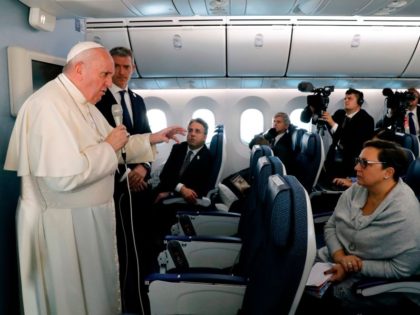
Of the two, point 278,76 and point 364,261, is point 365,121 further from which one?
point 364,261

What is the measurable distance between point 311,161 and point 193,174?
1.25 m

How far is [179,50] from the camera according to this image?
4.58 m

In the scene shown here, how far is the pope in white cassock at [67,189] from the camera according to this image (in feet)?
5.72

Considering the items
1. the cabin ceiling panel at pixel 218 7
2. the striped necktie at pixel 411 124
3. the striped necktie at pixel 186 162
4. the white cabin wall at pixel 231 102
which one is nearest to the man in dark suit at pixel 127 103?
the cabin ceiling panel at pixel 218 7

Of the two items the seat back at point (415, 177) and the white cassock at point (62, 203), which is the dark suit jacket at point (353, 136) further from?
the white cassock at point (62, 203)

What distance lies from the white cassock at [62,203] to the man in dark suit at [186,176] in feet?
5.40

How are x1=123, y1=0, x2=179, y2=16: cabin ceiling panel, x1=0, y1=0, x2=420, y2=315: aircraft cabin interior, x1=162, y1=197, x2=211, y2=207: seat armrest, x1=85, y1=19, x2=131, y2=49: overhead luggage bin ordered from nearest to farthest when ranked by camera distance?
x1=0, y1=0, x2=420, y2=315: aircraft cabin interior → x1=123, y1=0, x2=179, y2=16: cabin ceiling panel → x1=162, y1=197, x2=211, y2=207: seat armrest → x1=85, y1=19, x2=131, y2=49: overhead luggage bin

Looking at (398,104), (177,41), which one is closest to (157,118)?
(177,41)

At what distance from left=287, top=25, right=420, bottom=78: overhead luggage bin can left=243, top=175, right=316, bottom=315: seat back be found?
3.62 metres

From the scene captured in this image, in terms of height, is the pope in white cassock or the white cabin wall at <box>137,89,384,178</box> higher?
the white cabin wall at <box>137,89,384,178</box>

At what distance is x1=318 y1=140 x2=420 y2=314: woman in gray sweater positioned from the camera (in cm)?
200

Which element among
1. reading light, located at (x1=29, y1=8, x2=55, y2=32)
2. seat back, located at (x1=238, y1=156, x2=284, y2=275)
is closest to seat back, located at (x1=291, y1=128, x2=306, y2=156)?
seat back, located at (x1=238, y1=156, x2=284, y2=275)

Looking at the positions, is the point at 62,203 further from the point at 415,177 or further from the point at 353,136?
the point at 353,136

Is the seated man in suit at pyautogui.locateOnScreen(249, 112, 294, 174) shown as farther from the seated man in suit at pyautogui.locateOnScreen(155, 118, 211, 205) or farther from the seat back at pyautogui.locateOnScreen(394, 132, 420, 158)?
the seat back at pyautogui.locateOnScreen(394, 132, 420, 158)
